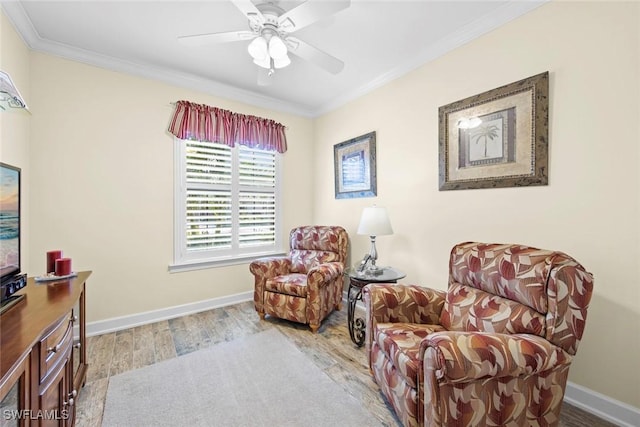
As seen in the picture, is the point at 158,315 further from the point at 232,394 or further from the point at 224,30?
the point at 224,30

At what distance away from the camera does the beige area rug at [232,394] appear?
1.57m

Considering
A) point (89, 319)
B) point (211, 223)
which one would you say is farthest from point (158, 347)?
point (211, 223)

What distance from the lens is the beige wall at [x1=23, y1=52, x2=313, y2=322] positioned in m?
2.41

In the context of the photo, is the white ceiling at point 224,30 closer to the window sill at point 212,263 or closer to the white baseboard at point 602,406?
the window sill at point 212,263

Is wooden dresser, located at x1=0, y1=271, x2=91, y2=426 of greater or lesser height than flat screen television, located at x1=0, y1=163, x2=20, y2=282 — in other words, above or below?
below

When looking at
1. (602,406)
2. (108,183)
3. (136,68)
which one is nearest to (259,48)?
(136,68)

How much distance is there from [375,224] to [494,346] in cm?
142

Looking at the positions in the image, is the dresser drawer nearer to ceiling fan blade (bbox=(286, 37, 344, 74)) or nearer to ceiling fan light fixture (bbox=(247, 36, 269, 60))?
ceiling fan light fixture (bbox=(247, 36, 269, 60))

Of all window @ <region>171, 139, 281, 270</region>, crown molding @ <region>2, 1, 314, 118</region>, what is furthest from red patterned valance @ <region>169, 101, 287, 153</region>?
crown molding @ <region>2, 1, 314, 118</region>

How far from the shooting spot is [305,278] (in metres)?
2.92

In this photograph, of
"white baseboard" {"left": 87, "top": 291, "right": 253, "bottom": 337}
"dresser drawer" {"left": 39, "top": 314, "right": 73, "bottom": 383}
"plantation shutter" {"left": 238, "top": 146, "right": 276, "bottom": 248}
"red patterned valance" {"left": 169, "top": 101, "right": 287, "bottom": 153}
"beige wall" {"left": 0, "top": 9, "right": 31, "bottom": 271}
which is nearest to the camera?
"dresser drawer" {"left": 39, "top": 314, "right": 73, "bottom": 383}

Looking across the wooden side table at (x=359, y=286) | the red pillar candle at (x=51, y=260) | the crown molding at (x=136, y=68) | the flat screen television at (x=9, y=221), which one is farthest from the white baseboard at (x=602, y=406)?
the crown molding at (x=136, y=68)

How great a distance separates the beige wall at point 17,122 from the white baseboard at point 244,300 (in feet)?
2.97

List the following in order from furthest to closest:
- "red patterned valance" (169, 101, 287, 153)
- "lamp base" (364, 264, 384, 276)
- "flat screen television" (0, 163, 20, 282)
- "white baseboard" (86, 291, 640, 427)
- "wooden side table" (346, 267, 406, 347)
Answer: "red patterned valance" (169, 101, 287, 153)
"lamp base" (364, 264, 384, 276)
"wooden side table" (346, 267, 406, 347)
"white baseboard" (86, 291, 640, 427)
"flat screen television" (0, 163, 20, 282)
